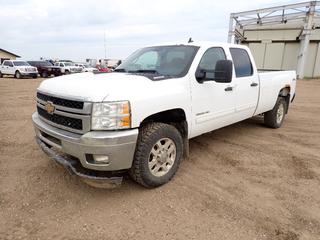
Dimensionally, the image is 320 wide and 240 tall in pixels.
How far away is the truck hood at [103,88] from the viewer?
2752 millimetres

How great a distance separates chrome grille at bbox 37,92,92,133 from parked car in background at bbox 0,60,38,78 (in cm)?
2333

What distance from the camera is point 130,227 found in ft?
8.85

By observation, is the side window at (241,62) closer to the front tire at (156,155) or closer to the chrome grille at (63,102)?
the front tire at (156,155)

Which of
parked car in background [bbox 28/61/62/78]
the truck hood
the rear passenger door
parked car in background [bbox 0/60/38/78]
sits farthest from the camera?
parked car in background [bbox 28/61/62/78]

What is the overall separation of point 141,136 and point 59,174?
151 cm

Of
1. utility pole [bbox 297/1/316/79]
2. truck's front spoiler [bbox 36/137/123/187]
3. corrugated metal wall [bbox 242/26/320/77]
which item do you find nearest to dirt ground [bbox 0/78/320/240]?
truck's front spoiler [bbox 36/137/123/187]

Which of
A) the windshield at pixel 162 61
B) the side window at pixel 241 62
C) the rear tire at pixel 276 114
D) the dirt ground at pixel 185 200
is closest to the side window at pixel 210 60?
the windshield at pixel 162 61

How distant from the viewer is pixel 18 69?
78.3ft

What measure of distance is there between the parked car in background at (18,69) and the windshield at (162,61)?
22.4 meters

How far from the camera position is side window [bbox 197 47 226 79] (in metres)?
3.79

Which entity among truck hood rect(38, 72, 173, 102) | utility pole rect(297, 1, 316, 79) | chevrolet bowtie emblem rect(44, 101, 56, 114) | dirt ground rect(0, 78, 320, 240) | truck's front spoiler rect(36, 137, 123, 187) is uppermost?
utility pole rect(297, 1, 316, 79)

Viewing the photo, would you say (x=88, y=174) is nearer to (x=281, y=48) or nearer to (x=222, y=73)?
(x=222, y=73)

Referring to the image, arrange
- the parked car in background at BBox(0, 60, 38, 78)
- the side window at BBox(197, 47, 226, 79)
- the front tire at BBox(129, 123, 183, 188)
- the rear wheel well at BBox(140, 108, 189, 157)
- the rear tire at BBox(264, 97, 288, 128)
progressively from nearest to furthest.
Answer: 1. the front tire at BBox(129, 123, 183, 188)
2. the rear wheel well at BBox(140, 108, 189, 157)
3. the side window at BBox(197, 47, 226, 79)
4. the rear tire at BBox(264, 97, 288, 128)
5. the parked car in background at BBox(0, 60, 38, 78)

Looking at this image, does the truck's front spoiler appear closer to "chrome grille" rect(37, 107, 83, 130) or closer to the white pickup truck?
the white pickup truck
